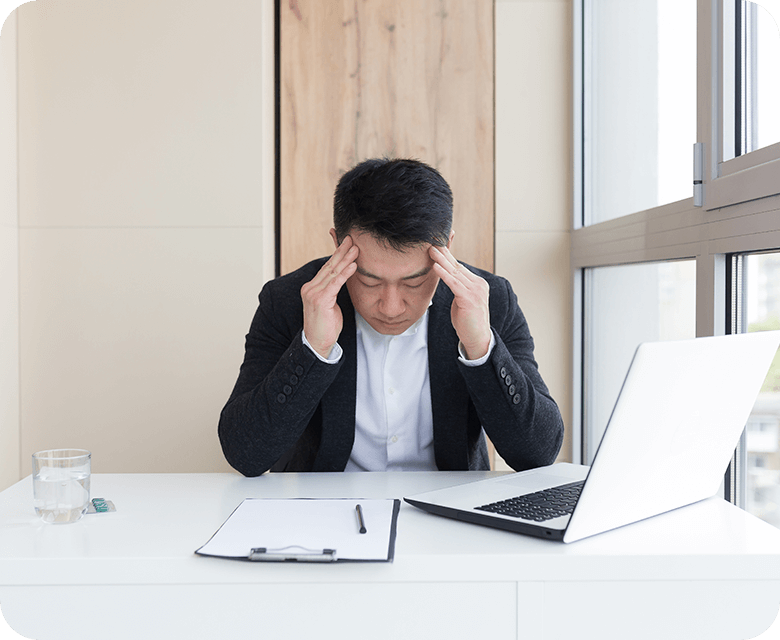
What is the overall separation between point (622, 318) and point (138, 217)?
5.17 feet

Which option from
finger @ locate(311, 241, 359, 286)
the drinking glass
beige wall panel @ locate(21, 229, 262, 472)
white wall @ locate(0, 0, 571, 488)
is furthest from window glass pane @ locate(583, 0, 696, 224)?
the drinking glass

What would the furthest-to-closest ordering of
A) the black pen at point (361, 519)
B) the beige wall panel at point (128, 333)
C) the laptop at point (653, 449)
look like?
the beige wall panel at point (128, 333) → the black pen at point (361, 519) → the laptop at point (653, 449)

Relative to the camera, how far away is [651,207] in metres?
1.83

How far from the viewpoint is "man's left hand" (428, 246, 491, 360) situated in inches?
52.8

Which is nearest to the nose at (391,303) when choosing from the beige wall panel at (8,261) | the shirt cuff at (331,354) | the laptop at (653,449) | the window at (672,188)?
the shirt cuff at (331,354)

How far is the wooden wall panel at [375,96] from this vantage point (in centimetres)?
245

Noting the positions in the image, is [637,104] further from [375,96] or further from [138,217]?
[138,217]

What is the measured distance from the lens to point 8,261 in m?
2.31

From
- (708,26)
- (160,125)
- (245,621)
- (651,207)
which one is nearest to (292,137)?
(160,125)

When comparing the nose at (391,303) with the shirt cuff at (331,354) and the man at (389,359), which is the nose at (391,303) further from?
the shirt cuff at (331,354)

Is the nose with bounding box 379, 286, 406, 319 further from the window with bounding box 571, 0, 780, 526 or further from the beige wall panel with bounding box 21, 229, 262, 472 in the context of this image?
the beige wall panel with bounding box 21, 229, 262, 472

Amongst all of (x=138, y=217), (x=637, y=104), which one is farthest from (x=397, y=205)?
(x=138, y=217)

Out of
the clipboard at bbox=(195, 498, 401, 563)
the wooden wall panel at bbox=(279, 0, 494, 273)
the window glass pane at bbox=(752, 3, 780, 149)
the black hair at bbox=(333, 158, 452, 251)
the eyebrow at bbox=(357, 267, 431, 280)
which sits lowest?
the clipboard at bbox=(195, 498, 401, 563)

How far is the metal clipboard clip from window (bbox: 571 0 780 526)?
0.87 meters
